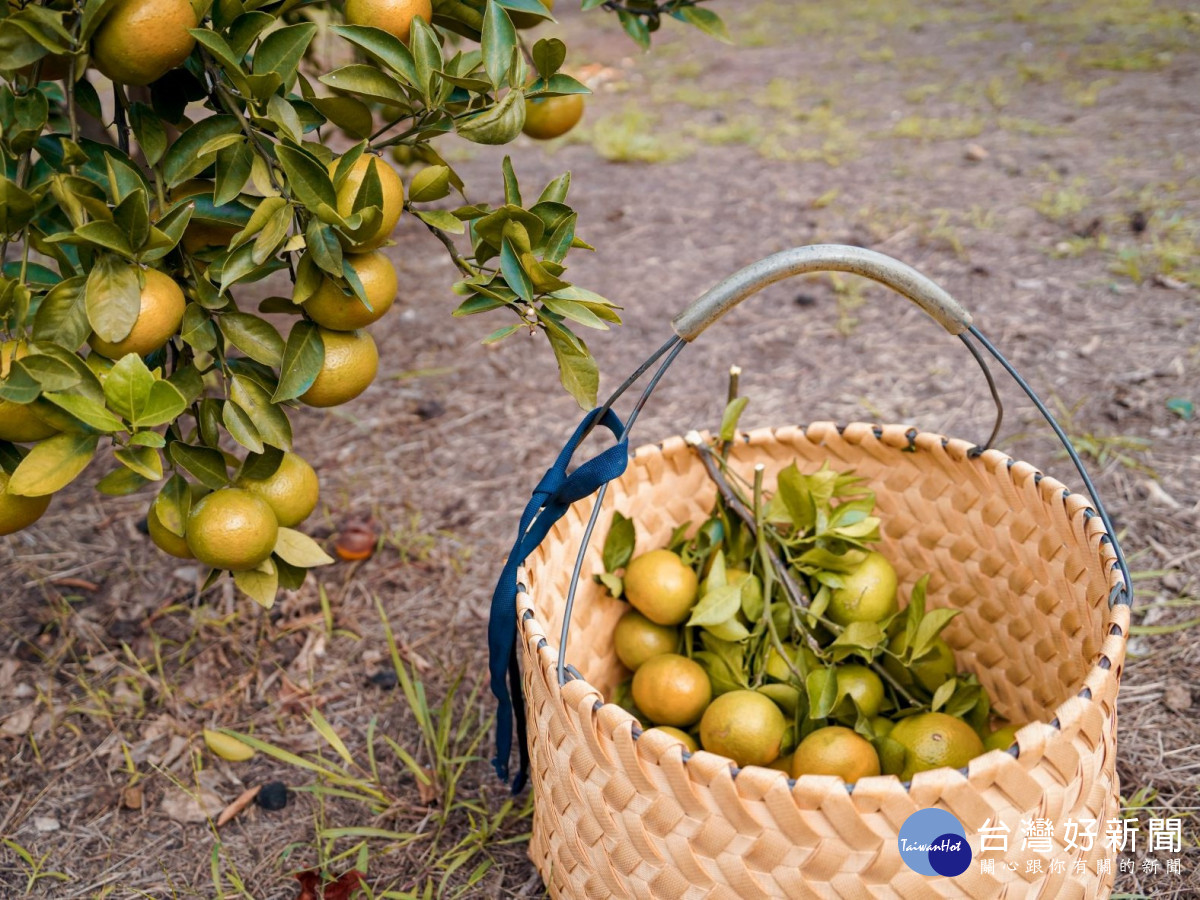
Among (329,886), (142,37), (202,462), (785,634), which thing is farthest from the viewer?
(785,634)

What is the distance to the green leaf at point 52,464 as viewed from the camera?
3.06 feet

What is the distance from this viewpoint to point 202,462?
3.63 ft

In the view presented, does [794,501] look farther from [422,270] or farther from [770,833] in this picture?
[422,270]

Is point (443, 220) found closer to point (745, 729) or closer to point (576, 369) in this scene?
point (576, 369)

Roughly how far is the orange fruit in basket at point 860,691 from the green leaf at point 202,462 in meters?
0.87

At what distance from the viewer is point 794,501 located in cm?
147

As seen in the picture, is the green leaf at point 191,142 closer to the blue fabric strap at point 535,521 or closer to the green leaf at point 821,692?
the blue fabric strap at point 535,521

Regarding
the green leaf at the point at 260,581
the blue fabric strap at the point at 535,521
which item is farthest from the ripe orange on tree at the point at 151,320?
the blue fabric strap at the point at 535,521

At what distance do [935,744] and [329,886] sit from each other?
872mm

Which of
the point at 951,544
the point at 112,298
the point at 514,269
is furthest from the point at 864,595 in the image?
the point at 112,298

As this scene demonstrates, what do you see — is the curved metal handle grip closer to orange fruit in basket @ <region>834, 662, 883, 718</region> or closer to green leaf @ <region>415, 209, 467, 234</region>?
green leaf @ <region>415, 209, 467, 234</region>

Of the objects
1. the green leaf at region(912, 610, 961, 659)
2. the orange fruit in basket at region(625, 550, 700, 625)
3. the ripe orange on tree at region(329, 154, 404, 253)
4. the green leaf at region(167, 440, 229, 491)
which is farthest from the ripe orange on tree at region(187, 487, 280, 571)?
the green leaf at region(912, 610, 961, 659)

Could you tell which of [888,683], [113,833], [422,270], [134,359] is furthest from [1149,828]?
[422,270]

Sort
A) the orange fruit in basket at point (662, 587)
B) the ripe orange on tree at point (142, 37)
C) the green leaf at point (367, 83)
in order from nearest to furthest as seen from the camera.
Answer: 1. the ripe orange on tree at point (142, 37)
2. the green leaf at point (367, 83)
3. the orange fruit in basket at point (662, 587)
